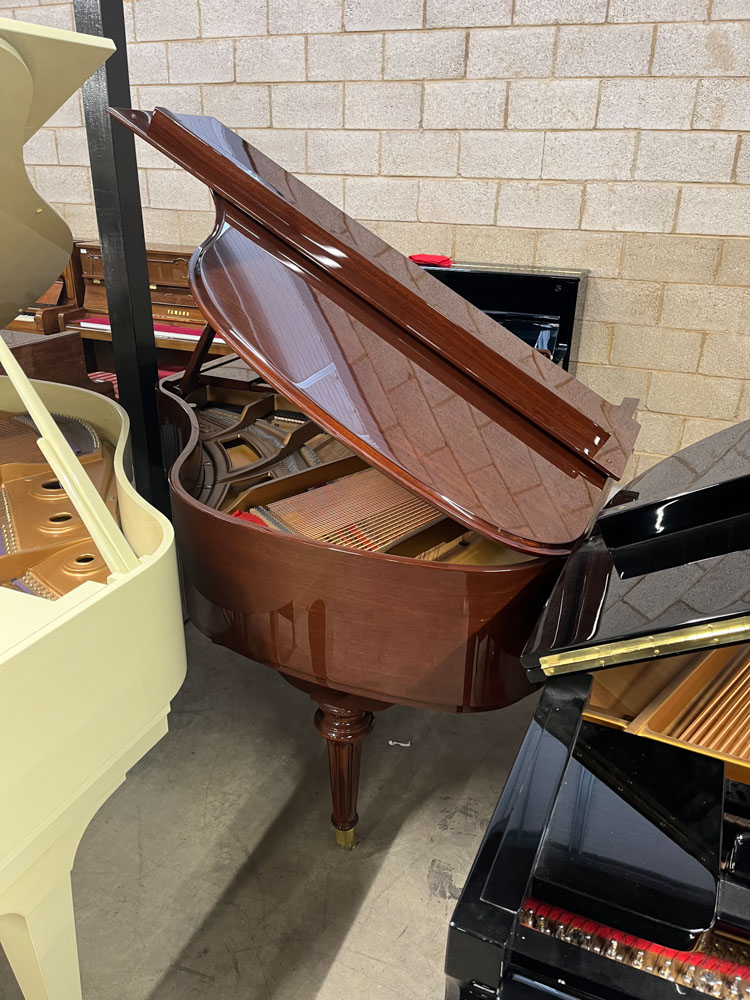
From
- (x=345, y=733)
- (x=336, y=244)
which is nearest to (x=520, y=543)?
(x=345, y=733)

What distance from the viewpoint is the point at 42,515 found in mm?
1943

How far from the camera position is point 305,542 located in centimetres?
161

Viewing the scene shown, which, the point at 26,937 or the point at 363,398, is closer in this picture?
the point at 26,937

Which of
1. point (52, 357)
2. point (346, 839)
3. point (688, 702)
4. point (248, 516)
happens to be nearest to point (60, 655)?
point (248, 516)

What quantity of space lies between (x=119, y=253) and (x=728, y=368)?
298 centimetres

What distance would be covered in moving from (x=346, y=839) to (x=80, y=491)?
132 centimetres

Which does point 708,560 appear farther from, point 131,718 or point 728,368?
point 728,368

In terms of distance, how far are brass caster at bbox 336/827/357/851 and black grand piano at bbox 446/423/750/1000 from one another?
1086 millimetres

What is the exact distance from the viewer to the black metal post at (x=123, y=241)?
6.86ft

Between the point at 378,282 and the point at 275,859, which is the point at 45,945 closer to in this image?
the point at 275,859

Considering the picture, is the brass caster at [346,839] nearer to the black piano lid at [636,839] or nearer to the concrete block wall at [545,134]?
the black piano lid at [636,839]

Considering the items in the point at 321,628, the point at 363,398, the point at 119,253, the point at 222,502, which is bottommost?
the point at 321,628

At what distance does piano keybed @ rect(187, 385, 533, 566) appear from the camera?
1881 millimetres

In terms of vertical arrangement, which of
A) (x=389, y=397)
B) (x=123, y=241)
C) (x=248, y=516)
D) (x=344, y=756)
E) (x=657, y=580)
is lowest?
(x=344, y=756)
